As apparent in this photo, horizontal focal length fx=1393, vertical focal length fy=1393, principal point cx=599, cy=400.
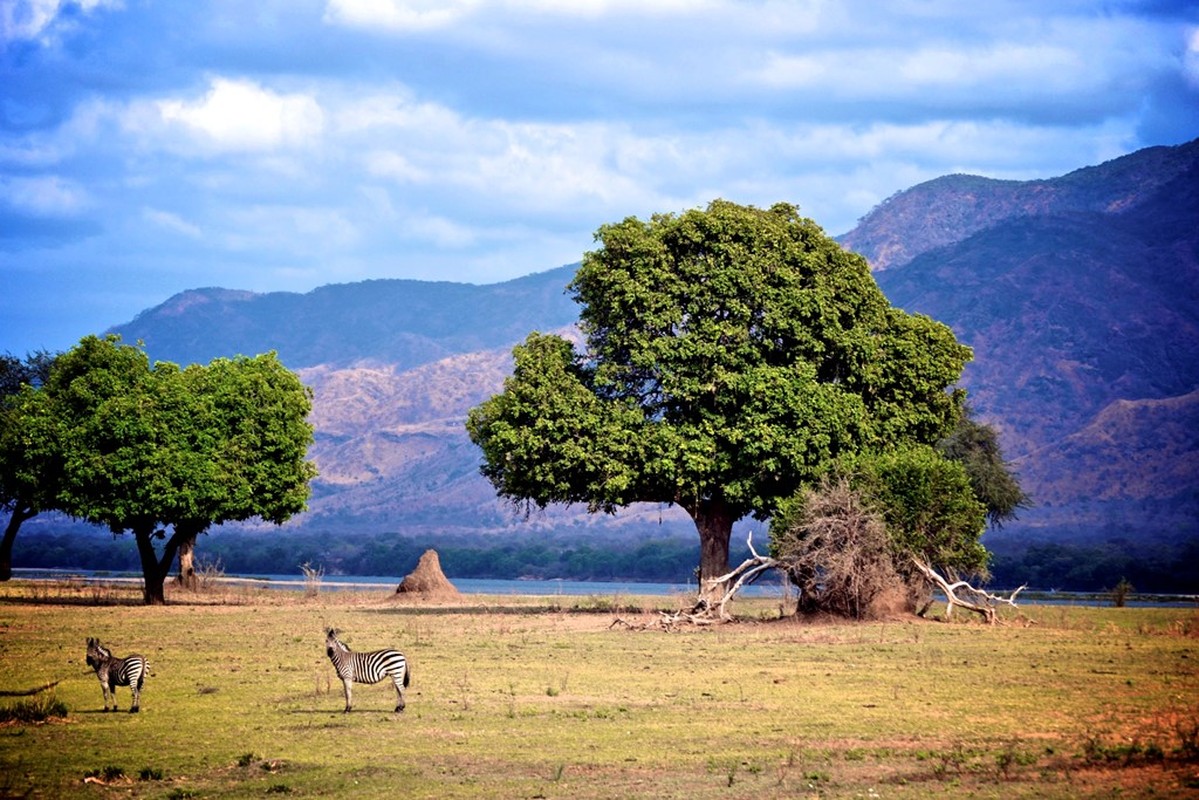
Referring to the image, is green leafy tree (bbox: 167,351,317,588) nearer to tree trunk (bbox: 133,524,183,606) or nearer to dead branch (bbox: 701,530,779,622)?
tree trunk (bbox: 133,524,183,606)

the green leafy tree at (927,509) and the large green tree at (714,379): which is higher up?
the large green tree at (714,379)

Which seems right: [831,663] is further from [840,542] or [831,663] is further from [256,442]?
[256,442]

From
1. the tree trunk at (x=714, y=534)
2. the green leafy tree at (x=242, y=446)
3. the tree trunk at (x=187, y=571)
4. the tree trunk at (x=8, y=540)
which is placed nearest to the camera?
the tree trunk at (x=714, y=534)

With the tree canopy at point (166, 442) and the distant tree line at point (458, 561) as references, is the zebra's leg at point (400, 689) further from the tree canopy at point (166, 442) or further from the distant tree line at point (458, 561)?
the distant tree line at point (458, 561)

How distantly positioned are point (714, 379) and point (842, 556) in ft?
26.0

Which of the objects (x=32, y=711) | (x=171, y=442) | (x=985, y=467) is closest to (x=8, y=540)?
(x=171, y=442)

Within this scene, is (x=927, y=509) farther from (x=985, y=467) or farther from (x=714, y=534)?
(x=985, y=467)

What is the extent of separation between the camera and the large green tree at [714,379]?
46656 millimetres

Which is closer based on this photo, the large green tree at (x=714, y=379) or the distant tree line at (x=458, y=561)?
the large green tree at (x=714, y=379)

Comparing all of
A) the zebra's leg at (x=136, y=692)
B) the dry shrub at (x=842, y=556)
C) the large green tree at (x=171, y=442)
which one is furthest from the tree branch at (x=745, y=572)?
the zebra's leg at (x=136, y=692)

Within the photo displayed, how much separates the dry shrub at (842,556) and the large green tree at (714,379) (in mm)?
2986

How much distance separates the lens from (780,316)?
47.5 metres

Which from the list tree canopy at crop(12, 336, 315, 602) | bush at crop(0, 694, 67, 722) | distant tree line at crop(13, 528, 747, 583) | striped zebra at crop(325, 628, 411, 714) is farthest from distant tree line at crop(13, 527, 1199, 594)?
bush at crop(0, 694, 67, 722)

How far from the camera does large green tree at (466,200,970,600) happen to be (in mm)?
46656
